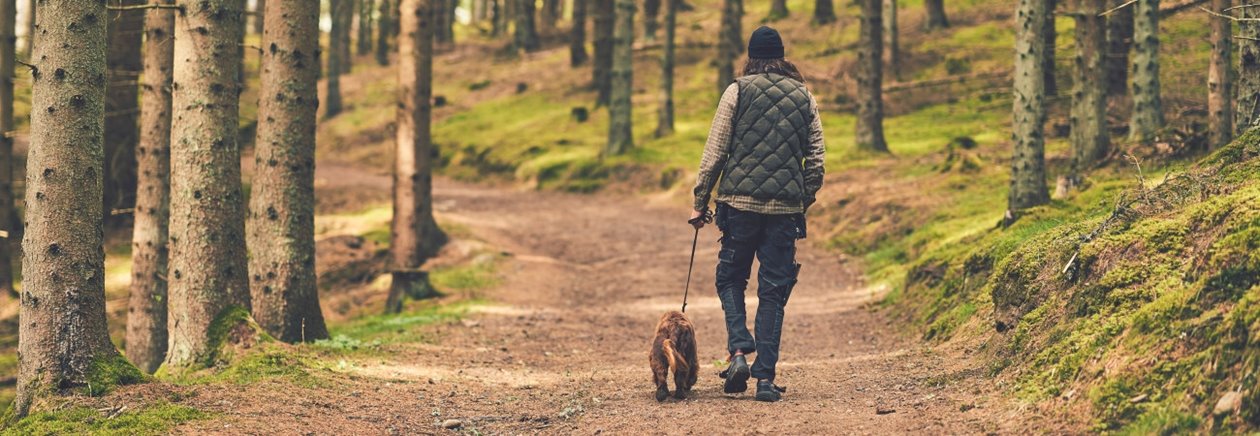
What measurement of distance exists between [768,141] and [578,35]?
36.2m

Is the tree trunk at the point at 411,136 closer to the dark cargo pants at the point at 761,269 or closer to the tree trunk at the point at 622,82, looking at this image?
the dark cargo pants at the point at 761,269

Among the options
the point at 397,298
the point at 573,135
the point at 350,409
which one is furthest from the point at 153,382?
the point at 573,135

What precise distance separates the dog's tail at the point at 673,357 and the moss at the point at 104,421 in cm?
305

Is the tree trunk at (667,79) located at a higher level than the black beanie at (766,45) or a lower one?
higher

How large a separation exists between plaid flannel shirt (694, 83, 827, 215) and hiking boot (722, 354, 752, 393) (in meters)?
1.05

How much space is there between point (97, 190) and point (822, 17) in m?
37.4

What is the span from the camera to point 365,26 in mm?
64625

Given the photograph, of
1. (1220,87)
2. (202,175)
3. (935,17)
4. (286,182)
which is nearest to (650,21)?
(935,17)

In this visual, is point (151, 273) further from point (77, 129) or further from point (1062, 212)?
point (1062, 212)

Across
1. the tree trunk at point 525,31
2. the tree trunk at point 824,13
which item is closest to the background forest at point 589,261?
the tree trunk at point 824,13

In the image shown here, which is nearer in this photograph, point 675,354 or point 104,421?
point 104,421

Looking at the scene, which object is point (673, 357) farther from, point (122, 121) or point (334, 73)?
point (334, 73)

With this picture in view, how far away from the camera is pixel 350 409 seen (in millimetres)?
8219

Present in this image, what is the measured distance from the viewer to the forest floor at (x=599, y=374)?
7.03m
